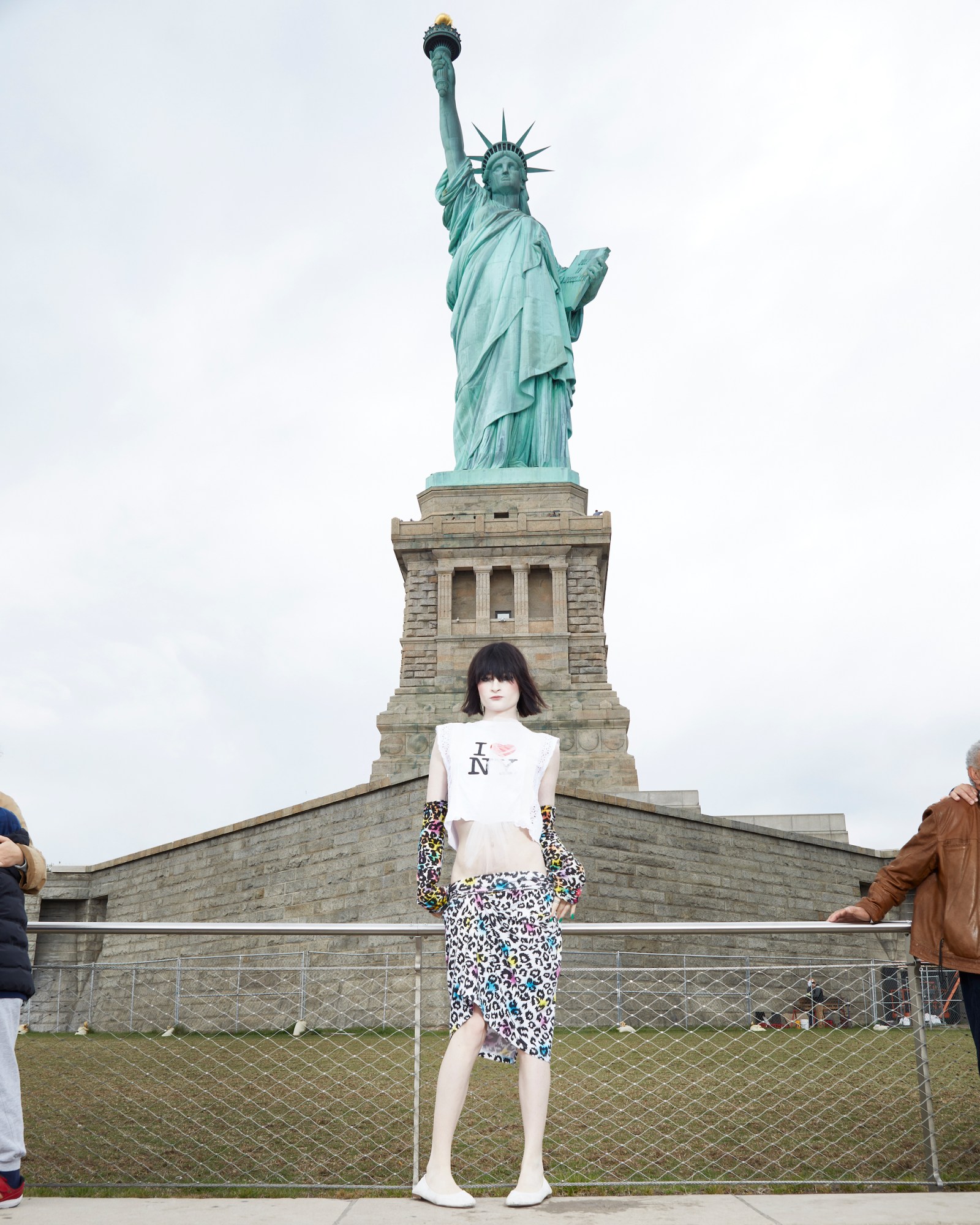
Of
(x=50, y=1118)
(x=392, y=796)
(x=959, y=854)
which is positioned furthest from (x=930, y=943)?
(x=392, y=796)

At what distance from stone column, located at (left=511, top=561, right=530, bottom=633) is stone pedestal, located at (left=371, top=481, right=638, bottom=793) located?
0.07 feet

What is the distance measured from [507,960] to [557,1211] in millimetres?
867

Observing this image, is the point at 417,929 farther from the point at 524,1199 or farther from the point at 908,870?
the point at 908,870

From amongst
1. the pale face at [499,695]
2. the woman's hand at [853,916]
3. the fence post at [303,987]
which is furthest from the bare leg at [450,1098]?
the fence post at [303,987]

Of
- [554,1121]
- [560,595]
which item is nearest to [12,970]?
[554,1121]

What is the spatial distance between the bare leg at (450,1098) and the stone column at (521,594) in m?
20.8

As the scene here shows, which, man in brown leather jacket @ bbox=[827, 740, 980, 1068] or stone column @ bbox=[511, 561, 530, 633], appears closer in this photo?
man in brown leather jacket @ bbox=[827, 740, 980, 1068]

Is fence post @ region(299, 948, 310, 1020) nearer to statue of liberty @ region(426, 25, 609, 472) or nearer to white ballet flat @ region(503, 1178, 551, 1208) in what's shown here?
white ballet flat @ region(503, 1178, 551, 1208)

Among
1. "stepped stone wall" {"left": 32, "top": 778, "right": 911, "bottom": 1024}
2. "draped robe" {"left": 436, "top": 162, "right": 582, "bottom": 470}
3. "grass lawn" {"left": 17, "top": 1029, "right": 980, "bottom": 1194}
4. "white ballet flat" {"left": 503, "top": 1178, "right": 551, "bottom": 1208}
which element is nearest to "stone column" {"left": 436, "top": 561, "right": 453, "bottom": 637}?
"draped robe" {"left": 436, "top": 162, "right": 582, "bottom": 470}

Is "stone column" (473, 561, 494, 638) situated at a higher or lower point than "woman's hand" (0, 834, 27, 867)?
higher

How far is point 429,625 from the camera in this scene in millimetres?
25156

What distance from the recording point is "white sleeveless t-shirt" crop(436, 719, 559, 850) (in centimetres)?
416

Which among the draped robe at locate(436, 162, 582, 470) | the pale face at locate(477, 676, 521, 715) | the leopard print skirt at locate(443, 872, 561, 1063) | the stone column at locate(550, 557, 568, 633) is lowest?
the leopard print skirt at locate(443, 872, 561, 1063)

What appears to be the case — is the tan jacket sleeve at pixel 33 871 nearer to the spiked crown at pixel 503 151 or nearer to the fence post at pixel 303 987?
the fence post at pixel 303 987
